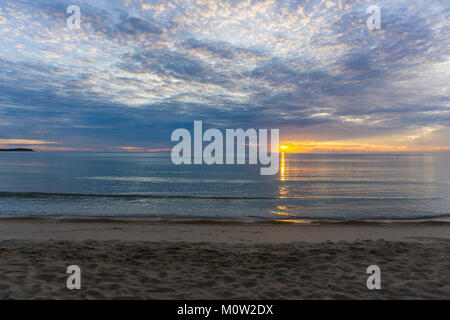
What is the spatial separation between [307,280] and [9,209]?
22.6 metres

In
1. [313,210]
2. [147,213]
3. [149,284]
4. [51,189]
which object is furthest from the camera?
[51,189]

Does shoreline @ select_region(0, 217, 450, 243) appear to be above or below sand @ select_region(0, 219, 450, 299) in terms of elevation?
below

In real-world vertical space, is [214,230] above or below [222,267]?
below

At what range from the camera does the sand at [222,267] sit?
19.5 feet

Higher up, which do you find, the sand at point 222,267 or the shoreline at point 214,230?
the sand at point 222,267

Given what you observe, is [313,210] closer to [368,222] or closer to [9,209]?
[368,222]

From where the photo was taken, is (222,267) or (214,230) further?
(214,230)

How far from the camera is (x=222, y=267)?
25.2 ft

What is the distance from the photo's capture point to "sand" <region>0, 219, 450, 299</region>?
234 inches

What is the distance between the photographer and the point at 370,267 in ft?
24.8

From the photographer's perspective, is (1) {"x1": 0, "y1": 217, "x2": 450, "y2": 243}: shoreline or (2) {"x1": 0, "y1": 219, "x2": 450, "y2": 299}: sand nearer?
(2) {"x1": 0, "y1": 219, "x2": 450, "y2": 299}: sand

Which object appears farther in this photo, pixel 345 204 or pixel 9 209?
pixel 345 204
